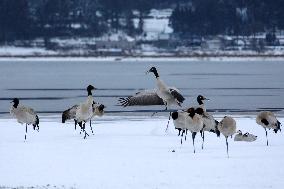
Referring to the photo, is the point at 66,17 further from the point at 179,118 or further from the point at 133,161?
the point at 133,161

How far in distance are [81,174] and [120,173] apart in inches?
19.5

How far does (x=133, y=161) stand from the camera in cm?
1243

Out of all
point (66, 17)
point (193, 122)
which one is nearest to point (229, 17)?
point (66, 17)

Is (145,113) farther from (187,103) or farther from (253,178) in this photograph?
(253,178)

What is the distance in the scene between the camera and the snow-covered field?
10961 millimetres

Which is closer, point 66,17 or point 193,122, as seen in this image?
point 193,122

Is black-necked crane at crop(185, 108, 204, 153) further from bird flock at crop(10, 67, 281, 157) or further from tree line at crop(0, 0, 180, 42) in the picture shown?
tree line at crop(0, 0, 180, 42)

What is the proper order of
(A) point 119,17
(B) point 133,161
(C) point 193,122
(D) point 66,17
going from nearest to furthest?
(B) point 133,161 < (C) point 193,122 < (D) point 66,17 < (A) point 119,17

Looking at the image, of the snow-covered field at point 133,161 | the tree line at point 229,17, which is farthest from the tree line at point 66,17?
the snow-covered field at point 133,161

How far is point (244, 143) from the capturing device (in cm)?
1426

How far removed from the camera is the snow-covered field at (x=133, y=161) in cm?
1096

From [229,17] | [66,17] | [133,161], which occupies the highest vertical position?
[229,17]

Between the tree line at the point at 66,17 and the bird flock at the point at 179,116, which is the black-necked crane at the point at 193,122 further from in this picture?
the tree line at the point at 66,17

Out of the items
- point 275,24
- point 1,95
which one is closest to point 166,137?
point 1,95
